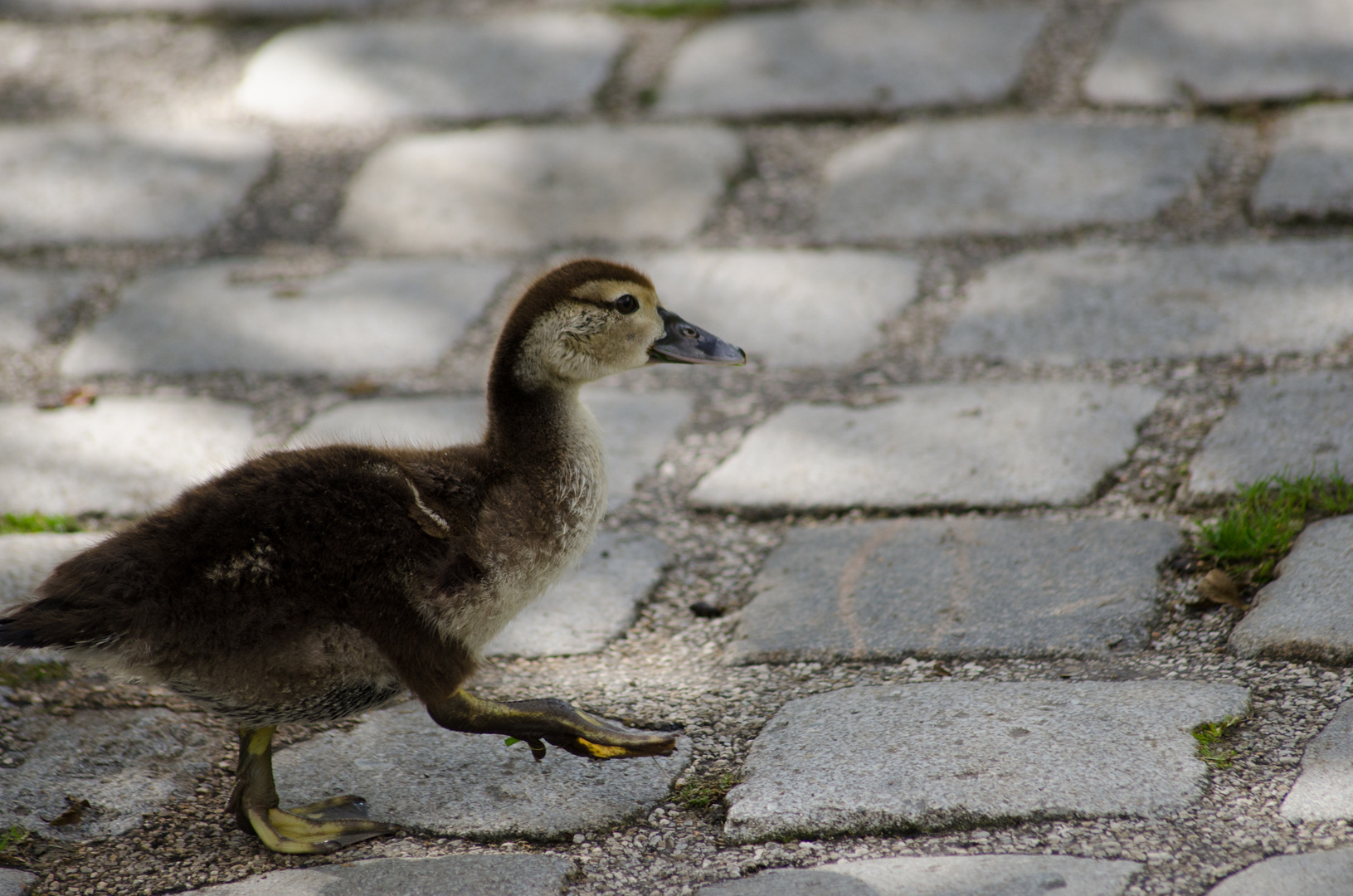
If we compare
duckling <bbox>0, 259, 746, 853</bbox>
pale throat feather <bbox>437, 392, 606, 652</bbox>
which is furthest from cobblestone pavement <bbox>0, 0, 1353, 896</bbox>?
pale throat feather <bbox>437, 392, 606, 652</bbox>

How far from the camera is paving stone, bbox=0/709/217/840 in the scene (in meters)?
2.62

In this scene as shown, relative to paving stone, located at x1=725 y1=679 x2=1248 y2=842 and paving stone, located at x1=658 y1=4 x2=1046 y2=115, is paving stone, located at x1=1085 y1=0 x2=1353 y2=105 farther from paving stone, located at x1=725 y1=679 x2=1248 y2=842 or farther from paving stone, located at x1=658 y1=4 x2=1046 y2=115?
paving stone, located at x1=725 y1=679 x2=1248 y2=842

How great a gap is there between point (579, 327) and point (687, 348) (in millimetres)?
329

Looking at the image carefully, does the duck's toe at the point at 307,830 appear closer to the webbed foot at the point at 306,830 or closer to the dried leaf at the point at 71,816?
the webbed foot at the point at 306,830

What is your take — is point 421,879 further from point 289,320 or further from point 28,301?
point 28,301

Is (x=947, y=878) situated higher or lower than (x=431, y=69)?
lower

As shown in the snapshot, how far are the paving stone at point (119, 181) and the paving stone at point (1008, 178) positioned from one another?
2.33 metres

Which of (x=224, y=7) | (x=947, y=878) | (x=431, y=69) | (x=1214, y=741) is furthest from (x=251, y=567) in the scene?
(x=224, y=7)

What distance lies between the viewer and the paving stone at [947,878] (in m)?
2.13

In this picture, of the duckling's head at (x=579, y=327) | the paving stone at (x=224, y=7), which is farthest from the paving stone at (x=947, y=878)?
the paving stone at (x=224, y=7)

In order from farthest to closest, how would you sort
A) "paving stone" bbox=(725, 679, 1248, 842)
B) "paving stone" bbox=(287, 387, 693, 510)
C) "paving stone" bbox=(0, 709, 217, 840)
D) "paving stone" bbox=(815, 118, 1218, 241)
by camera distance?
"paving stone" bbox=(815, 118, 1218, 241)
"paving stone" bbox=(287, 387, 693, 510)
"paving stone" bbox=(0, 709, 217, 840)
"paving stone" bbox=(725, 679, 1248, 842)

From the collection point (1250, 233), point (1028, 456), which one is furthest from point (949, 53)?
point (1028, 456)

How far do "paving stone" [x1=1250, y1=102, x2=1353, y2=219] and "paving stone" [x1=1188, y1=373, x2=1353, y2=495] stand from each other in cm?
100

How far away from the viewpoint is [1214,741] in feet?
8.13
